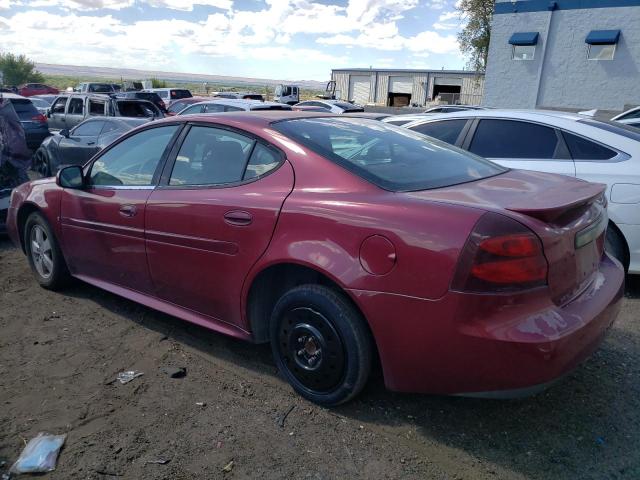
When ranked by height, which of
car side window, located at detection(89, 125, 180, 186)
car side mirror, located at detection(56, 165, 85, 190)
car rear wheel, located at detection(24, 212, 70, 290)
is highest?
car side window, located at detection(89, 125, 180, 186)

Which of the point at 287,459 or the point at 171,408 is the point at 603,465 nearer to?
the point at 287,459

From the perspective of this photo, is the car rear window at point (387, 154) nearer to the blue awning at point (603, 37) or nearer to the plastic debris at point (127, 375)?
the plastic debris at point (127, 375)

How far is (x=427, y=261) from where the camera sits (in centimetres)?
230

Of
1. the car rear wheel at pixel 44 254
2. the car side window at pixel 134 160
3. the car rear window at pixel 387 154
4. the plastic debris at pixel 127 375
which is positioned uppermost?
the car rear window at pixel 387 154

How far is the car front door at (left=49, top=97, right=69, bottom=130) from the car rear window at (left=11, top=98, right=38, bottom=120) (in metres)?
0.88

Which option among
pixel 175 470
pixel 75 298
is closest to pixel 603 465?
pixel 175 470

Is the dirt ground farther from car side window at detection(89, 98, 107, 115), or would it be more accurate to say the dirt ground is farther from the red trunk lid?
car side window at detection(89, 98, 107, 115)

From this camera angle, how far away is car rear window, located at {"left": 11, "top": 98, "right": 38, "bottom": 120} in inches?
551

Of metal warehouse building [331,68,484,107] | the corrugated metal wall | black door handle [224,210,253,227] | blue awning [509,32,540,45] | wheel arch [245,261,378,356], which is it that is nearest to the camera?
wheel arch [245,261,378,356]

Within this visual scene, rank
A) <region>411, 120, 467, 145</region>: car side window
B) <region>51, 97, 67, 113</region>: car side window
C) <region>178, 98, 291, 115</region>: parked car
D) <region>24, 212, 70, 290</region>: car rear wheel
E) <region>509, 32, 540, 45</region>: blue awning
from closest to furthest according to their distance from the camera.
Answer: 1. <region>24, 212, 70, 290</region>: car rear wheel
2. <region>411, 120, 467, 145</region>: car side window
3. <region>178, 98, 291, 115</region>: parked car
4. <region>51, 97, 67, 113</region>: car side window
5. <region>509, 32, 540, 45</region>: blue awning

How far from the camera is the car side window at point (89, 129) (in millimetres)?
10266

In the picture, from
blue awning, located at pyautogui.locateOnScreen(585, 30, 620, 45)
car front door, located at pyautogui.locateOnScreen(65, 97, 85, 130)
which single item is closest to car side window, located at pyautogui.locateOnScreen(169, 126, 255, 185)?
car front door, located at pyautogui.locateOnScreen(65, 97, 85, 130)

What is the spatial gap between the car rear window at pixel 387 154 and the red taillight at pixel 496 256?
1.79ft

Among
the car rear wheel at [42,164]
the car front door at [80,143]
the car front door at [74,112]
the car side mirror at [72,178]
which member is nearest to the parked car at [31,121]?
the car front door at [74,112]
